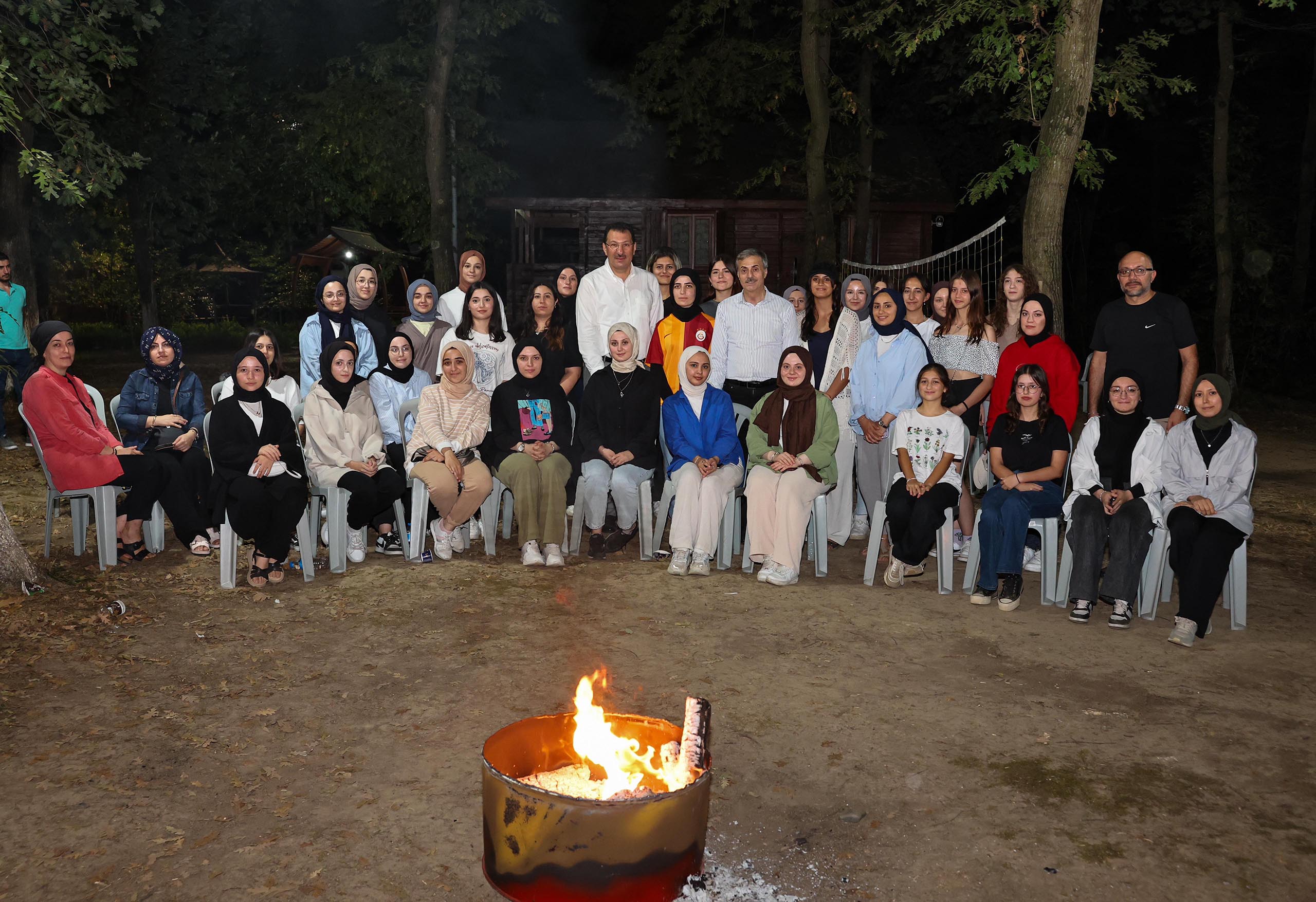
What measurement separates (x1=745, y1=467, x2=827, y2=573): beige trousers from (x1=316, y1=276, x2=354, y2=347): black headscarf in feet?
9.72

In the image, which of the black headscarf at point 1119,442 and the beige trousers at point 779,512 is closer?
the black headscarf at point 1119,442

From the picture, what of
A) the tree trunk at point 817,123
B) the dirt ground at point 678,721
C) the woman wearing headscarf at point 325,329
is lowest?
the dirt ground at point 678,721

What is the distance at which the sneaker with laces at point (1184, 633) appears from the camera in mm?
5434

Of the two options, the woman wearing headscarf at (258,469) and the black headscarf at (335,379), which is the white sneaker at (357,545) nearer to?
the woman wearing headscarf at (258,469)

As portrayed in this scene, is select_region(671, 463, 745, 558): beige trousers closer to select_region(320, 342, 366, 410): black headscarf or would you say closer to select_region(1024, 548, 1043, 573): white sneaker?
select_region(1024, 548, 1043, 573): white sneaker

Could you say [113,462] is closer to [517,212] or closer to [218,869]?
[218,869]

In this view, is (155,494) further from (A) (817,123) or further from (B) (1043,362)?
(A) (817,123)

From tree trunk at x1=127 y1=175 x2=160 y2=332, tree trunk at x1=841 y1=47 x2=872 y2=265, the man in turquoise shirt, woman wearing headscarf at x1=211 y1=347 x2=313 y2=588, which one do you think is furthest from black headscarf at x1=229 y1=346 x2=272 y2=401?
tree trunk at x1=127 y1=175 x2=160 y2=332

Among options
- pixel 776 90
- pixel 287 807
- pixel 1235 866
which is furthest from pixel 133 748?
pixel 776 90

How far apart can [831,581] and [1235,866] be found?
10.9ft

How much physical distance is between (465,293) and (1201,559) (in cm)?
515

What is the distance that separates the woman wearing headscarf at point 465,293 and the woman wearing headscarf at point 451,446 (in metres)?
0.46

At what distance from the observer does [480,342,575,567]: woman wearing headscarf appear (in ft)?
22.5

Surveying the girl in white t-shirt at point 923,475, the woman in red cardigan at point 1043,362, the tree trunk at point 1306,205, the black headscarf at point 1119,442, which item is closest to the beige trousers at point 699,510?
the girl in white t-shirt at point 923,475
